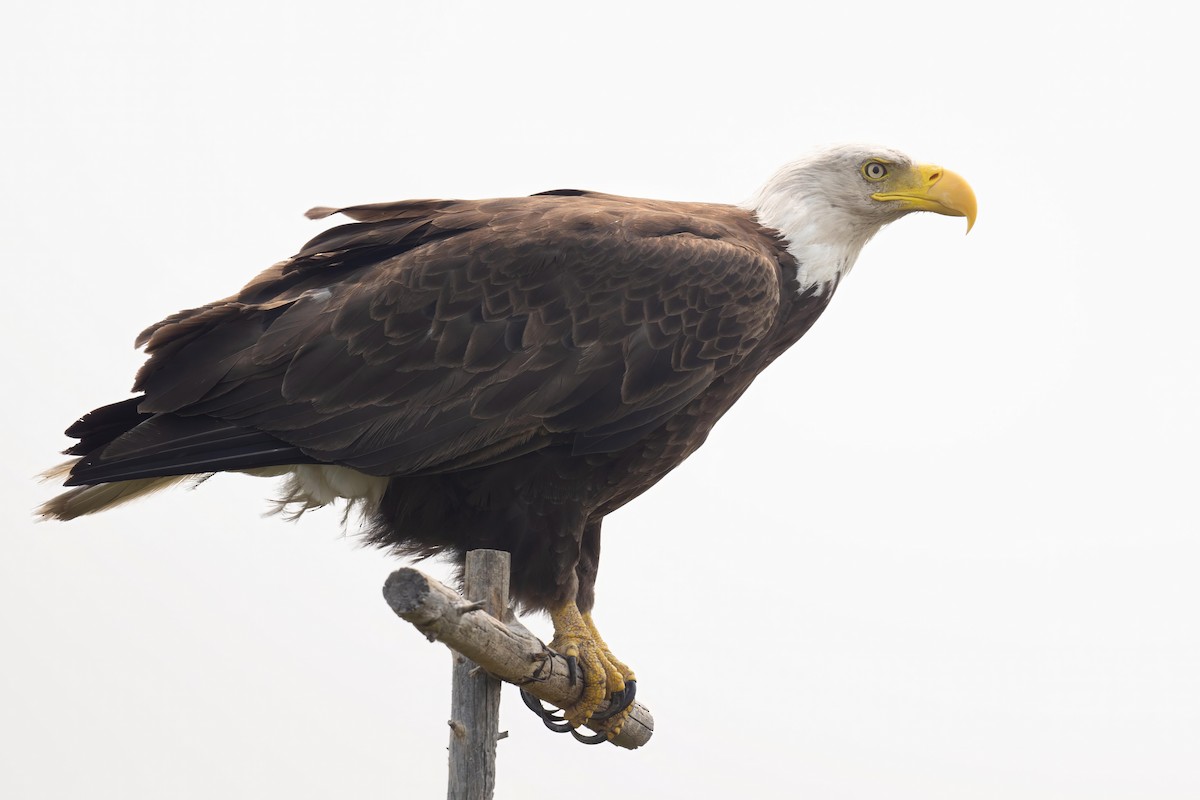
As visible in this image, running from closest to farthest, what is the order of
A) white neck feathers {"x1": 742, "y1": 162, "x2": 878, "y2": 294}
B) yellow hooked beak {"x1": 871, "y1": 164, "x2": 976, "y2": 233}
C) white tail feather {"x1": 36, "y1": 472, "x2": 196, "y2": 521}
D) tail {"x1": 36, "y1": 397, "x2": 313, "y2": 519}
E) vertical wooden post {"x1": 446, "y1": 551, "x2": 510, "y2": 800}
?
vertical wooden post {"x1": 446, "y1": 551, "x2": 510, "y2": 800} < tail {"x1": 36, "y1": 397, "x2": 313, "y2": 519} < white tail feather {"x1": 36, "y1": 472, "x2": 196, "y2": 521} < white neck feathers {"x1": 742, "y1": 162, "x2": 878, "y2": 294} < yellow hooked beak {"x1": 871, "y1": 164, "x2": 976, "y2": 233}

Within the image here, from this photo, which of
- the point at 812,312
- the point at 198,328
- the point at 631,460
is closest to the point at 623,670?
the point at 631,460

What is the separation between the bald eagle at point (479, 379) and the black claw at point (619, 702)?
15 mm

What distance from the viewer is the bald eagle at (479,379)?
5.25 meters

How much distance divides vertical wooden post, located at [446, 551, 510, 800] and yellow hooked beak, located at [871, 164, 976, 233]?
238 cm

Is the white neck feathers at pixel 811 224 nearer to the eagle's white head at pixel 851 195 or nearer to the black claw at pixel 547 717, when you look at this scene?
the eagle's white head at pixel 851 195

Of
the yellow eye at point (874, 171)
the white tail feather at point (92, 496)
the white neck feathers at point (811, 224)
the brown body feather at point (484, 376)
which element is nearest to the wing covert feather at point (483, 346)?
the brown body feather at point (484, 376)

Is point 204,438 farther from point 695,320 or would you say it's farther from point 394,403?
point 695,320

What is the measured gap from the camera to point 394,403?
529 cm

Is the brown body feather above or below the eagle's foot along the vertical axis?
above

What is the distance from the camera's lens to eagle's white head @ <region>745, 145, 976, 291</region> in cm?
600

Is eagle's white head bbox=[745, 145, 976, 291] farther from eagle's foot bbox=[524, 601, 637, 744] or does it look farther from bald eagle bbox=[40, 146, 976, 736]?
eagle's foot bbox=[524, 601, 637, 744]

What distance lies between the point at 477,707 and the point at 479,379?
116cm

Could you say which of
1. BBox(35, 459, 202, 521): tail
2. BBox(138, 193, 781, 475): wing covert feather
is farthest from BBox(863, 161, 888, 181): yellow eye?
BBox(35, 459, 202, 521): tail

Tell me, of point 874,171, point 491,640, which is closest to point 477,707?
point 491,640
